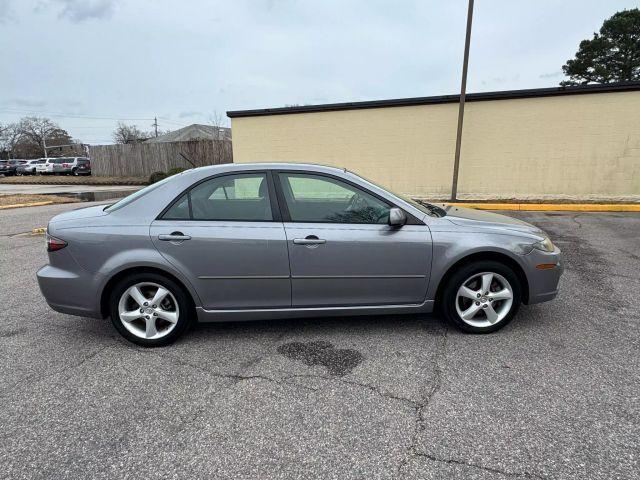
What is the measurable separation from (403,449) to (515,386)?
41.6 inches

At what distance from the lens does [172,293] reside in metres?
3.32

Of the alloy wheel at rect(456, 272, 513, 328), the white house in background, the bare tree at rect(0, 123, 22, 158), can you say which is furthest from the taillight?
the bare tree at rect(0, 123, 22, 158)

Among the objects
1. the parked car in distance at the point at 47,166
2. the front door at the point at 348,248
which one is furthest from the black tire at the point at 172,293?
the parked car in distance at the point at 47,166

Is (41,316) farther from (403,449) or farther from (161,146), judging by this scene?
(161,146)

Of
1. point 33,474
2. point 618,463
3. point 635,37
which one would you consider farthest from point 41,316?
point 635,37

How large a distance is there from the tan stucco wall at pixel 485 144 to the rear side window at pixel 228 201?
9.59 meters

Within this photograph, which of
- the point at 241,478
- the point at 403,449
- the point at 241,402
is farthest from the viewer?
the point at 241,402

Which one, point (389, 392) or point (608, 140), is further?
point (608, 140)

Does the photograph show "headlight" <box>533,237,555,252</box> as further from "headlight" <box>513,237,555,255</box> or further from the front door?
the front door

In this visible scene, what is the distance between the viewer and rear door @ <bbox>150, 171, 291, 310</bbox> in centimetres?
325

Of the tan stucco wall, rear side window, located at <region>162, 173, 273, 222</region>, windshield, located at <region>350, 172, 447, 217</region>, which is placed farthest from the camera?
the tan stucco wall

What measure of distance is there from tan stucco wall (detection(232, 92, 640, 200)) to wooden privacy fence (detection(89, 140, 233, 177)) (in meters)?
12.1

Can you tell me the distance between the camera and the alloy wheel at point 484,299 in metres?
3.46

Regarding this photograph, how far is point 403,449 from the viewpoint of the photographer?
2189 mm
